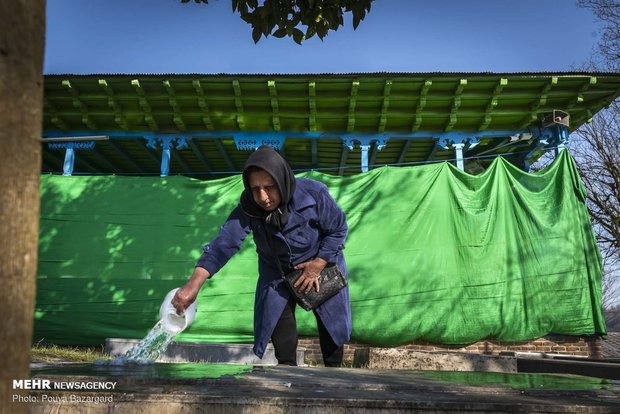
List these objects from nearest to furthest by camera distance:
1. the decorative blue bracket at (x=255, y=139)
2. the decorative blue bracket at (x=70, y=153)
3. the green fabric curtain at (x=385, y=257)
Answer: the green fabric curtain at (x=385, y=257), the decorative blue bracket at (x=70, y=153), the decorative blue bracket at (x=255, y=139)

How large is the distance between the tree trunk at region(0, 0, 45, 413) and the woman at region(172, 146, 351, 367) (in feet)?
7.20

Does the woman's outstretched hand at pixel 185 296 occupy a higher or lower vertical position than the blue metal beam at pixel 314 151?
lower

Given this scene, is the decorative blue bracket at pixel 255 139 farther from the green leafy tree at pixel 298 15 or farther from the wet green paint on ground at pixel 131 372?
the wet green paint on ground at pixel 131 372

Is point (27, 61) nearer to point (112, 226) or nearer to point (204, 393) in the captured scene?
point (204, 393)

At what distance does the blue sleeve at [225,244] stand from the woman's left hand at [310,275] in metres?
0.49

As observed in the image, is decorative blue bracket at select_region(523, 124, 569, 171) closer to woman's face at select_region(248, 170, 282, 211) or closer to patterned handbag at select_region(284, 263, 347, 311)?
patterned handbag at select_region(284, 263, 347, 311)

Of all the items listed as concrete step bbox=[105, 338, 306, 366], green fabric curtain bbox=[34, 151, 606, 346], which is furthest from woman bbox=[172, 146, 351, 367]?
green fabric curtain bbox=[34, 151, 606, 346]

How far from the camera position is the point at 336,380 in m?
2.27

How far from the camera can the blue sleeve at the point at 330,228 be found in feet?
10.9

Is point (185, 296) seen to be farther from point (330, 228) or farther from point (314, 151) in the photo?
point (314, 151)

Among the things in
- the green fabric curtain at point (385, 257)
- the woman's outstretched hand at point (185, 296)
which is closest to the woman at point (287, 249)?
the woman's outstretched hand at point (185, 296)

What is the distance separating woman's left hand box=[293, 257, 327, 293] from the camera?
3.26 meters

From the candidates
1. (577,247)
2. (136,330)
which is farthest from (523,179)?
(136,330)

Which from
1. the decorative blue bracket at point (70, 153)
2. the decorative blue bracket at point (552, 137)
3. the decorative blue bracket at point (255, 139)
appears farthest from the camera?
the decorative blue bracket at point (255, 139)
